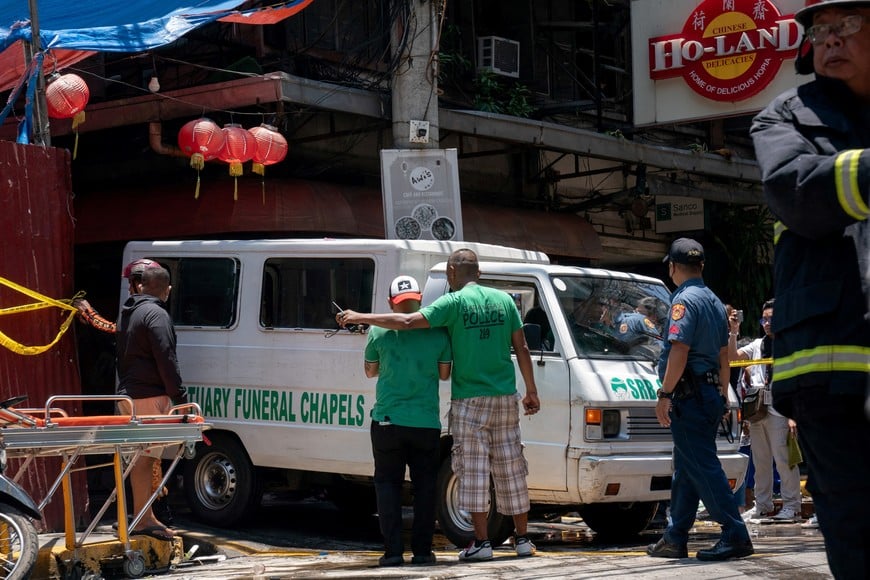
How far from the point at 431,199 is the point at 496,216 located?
359 cm

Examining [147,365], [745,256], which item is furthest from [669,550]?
[745,256]

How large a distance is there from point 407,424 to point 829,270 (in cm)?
490

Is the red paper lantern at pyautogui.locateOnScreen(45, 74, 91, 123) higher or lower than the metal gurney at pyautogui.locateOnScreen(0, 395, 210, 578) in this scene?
higher

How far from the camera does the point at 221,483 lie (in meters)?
9.80

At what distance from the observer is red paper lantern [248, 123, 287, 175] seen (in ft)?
38.5

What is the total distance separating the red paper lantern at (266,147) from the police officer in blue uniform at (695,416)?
5.42 meters

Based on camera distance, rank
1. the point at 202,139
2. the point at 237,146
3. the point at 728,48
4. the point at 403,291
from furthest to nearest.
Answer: the point at 728,48
the point at 237,146
the point at 202,139
the point at 403,291

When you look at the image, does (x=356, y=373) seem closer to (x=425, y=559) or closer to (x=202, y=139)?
(x=425, y=559)

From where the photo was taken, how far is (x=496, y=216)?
51.5 feet

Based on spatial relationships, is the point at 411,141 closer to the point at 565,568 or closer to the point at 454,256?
the point at 454,256

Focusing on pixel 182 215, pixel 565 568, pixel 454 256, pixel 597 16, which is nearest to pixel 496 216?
pixel 597 16

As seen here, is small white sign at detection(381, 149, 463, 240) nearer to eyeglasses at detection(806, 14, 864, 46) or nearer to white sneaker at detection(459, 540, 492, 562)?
white sneaker at detection(459, 540, 492, 562)

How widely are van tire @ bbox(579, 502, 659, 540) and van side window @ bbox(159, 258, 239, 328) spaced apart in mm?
3224

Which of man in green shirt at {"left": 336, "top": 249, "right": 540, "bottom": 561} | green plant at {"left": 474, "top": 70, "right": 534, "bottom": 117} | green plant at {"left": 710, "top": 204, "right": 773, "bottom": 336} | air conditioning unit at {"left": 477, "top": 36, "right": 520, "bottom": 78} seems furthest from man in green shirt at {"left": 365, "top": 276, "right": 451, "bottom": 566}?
green plant at {"left": 710, "top": 204, "right": 773, "bottom": 336}
